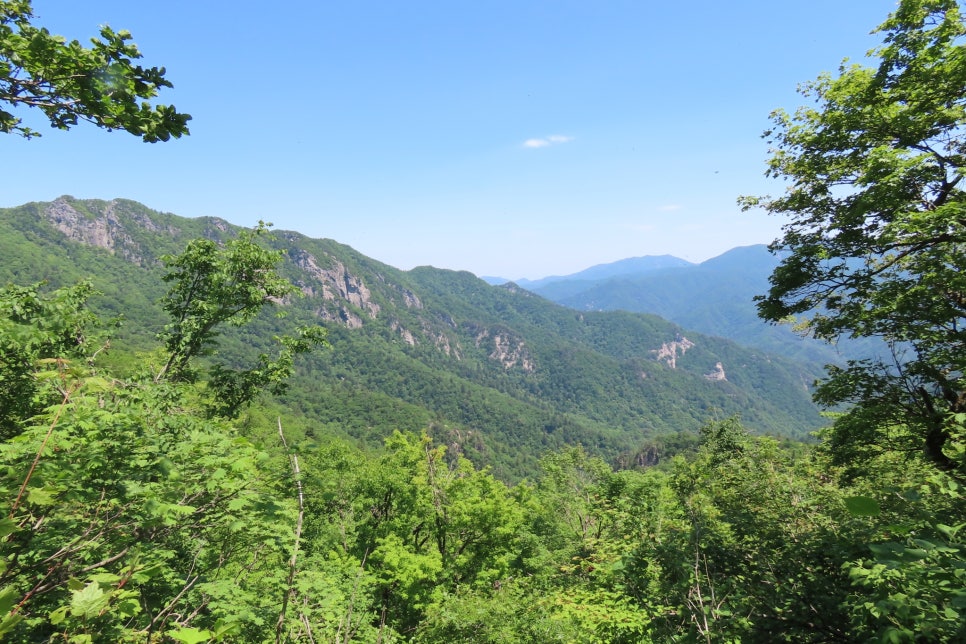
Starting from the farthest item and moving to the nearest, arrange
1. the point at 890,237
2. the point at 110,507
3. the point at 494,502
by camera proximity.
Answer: the point at 494,502 < the point at 890,237 < the point at 110,507

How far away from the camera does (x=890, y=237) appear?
7.06 metres

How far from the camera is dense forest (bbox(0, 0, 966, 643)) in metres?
2.99

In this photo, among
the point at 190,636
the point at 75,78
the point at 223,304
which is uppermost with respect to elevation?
the point at 75,78

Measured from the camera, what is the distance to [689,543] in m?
6.03

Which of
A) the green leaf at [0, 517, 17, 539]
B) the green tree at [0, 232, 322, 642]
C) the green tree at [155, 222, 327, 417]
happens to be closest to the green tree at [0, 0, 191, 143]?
the green tree at [0, 232, 322, 642]

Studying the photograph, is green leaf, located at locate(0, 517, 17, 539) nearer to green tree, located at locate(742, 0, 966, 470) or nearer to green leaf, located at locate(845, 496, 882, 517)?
green leaf, located at locate(845, 496, 882, 517)

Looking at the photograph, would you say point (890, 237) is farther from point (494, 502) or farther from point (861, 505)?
point (494, 502)

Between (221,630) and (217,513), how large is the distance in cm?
278

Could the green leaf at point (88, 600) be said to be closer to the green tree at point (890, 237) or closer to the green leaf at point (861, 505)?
the green leaf at point (861, 505)

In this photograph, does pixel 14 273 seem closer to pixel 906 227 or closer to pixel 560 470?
pixel 560 470

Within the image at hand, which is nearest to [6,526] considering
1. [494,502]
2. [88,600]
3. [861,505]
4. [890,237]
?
[88,600]

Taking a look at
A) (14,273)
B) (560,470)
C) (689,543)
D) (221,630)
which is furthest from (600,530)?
(14,273)

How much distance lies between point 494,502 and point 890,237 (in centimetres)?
1601

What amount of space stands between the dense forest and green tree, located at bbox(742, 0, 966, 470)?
6cm
